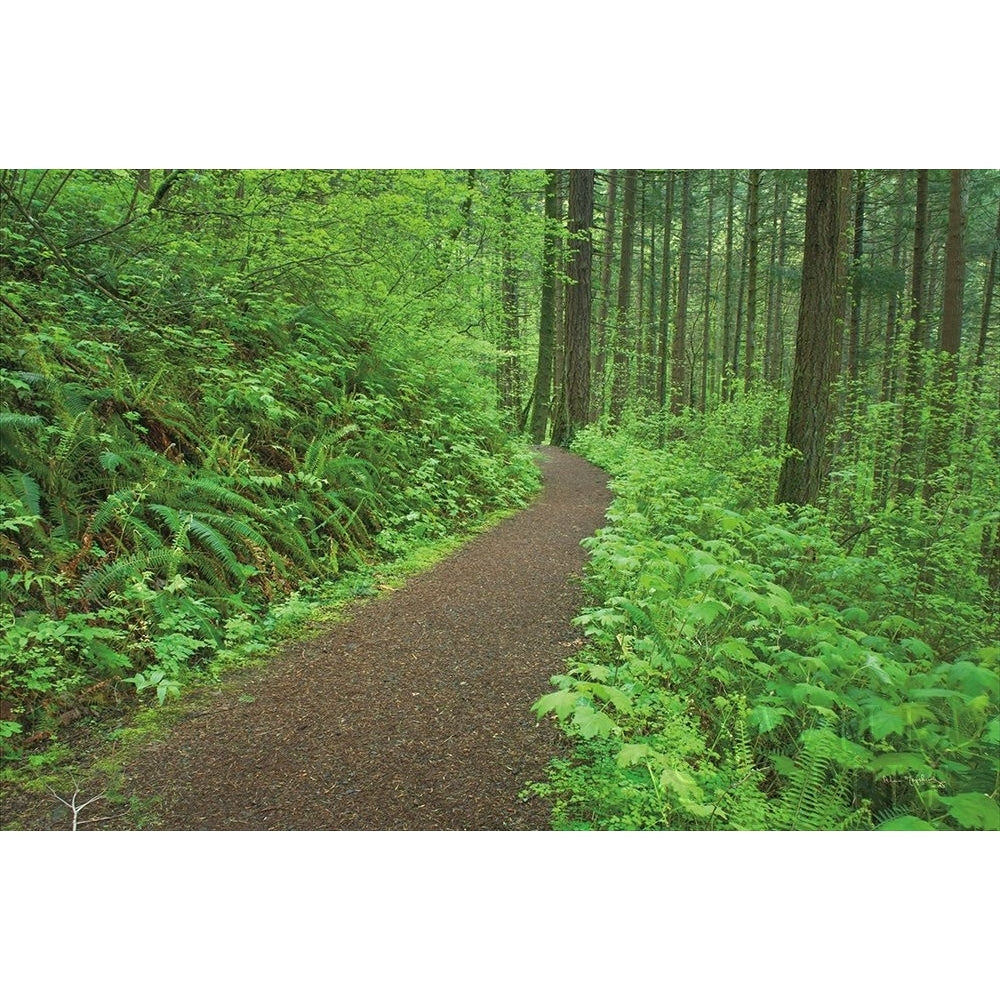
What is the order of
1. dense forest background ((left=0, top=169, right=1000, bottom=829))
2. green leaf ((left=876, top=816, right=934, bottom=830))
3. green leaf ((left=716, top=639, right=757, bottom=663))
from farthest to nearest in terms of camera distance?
1. green leaf ((left=716, top=639, right=757, bottom=663))
2. dense forest background ((left=0, top=169, right=1000, bottom=829))
3. green leaf ((left=876, top=816, right=934, bottom=830))

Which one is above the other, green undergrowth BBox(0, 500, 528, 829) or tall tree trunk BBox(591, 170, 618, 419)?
tall tree trunk BBox(591, 170, 618, 419)

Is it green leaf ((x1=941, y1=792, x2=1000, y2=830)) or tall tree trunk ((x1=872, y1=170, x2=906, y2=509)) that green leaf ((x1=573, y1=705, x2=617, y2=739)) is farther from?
tall tree trunk ((x1=872, y1=170, x2=906, y2=509))

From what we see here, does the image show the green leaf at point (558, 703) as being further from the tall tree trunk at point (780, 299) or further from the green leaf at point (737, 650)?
the tall tree trunk at point (780, 299)

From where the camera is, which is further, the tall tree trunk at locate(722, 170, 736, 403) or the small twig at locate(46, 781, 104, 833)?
the tall tree trunk at locate(722, 170, 736, 403)

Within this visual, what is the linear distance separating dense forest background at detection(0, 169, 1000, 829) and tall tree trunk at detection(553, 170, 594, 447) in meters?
2.62

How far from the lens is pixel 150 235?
4.96 metres

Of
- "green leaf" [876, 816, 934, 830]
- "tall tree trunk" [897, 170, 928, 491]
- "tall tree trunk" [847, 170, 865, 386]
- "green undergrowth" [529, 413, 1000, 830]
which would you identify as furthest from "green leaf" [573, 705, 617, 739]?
"tall tree trunk" [847, 170, 865, 386]

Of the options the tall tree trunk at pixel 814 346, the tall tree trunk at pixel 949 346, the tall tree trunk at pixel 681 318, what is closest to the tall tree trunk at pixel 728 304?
the tall tree trunk at pixel 681 318

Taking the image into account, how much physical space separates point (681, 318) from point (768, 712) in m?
12.7

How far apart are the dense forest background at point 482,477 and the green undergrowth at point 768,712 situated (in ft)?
0.06

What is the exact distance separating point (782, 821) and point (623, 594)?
1.71m

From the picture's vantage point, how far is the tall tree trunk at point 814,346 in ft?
17.3

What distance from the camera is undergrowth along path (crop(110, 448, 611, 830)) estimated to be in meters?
2.51

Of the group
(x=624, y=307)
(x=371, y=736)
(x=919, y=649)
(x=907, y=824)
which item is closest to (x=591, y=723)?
(x=371, y=736)
